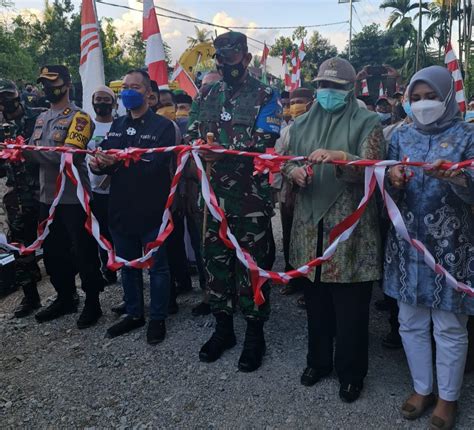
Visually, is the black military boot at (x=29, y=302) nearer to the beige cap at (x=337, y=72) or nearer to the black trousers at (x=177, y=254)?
the black trousers at (x=177, y=254)

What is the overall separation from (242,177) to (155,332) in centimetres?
147

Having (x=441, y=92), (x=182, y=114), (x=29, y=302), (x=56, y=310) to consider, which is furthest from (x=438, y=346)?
(x=182, y=114)

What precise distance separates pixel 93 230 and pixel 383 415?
8.13 ft

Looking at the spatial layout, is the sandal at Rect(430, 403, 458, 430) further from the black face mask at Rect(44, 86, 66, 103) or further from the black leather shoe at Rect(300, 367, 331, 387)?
the black face mask at Rect(44, 86, 66, 103)

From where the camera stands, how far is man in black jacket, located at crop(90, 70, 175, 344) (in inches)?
140

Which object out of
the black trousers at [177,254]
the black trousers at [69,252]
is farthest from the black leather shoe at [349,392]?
→ the black trousers at [69,252]

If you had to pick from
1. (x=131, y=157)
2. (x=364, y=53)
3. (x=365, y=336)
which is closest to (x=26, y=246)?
(x=131, y=157)

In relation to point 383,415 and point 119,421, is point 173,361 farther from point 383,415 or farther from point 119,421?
point 383,415

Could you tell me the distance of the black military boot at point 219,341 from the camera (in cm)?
343

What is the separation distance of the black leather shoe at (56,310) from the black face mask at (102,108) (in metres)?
1.86

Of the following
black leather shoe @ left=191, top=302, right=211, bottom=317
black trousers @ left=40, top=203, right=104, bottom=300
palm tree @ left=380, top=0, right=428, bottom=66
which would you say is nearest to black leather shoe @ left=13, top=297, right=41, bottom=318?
black trousers @ left=40, top=203, right=104, bottom=300

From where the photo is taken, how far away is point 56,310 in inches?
168

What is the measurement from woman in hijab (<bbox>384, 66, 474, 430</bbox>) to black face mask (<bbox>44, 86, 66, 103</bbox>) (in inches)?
110

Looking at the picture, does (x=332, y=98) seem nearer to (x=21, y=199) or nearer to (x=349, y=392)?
(x=349, y=392)
